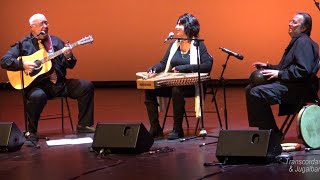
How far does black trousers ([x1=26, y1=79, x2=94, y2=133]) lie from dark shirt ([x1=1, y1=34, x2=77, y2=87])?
0.09 meters

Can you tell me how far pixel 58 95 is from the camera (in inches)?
279

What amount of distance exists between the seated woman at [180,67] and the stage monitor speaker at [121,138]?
0.90 meters

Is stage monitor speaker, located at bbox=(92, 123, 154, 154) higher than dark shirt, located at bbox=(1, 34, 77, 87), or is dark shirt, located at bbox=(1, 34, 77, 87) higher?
dark shirt, located at bbox=(1, 34, 77, 87)

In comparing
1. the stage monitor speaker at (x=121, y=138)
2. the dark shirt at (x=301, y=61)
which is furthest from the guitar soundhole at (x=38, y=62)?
the dark shirt at (x=301, y=61)

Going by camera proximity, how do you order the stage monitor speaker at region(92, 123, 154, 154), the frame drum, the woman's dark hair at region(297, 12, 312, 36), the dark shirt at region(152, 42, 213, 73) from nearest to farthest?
the frame drum → the stage monitor speaker at region(92, 123, 154, 154) → the woman's dark hair at region(297, 12, 312, 36) → the dark shirt at region(152, 42, 213, 73)

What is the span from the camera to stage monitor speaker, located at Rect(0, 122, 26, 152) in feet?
19.3

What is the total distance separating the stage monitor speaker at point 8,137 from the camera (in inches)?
232

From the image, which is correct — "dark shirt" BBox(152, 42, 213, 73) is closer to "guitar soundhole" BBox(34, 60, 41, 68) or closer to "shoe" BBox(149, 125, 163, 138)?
"shoe" BBox(149, 125, 163, 138)

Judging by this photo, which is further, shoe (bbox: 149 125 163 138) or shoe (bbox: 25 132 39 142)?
shoe (bbox: 149 125 163 138)

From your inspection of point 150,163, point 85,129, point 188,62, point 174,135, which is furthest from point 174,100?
point 150,163

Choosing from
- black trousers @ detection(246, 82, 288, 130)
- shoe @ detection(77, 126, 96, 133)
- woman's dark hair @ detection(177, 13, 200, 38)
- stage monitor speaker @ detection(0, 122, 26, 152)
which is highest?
woman's dark hair @ detection(177, 13, 200, 38)

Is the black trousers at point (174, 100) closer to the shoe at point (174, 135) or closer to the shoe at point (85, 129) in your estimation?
the shoe at point (174, 135)

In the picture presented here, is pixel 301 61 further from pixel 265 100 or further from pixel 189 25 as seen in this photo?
pixel 189 25

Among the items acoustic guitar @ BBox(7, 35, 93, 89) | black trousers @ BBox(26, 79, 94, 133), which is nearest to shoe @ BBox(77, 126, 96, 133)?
black trousers @ BBox(26, 79, 94, 133)
